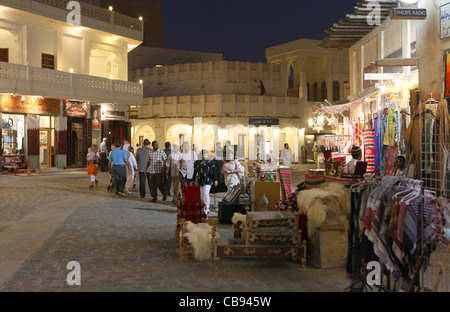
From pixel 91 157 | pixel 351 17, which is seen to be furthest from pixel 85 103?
pixel 351 17

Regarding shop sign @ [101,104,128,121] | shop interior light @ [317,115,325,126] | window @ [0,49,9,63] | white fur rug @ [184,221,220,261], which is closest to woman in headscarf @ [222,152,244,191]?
white fur rug @ [184,221,220,261]

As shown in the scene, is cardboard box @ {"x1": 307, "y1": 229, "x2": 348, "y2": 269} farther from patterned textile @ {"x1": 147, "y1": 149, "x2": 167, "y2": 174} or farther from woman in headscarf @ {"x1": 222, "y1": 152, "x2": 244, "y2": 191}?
patterned textile @ {"x1": 147, "y1": 149, "x2": 167, "y2": 174}

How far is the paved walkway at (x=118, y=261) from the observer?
569 cm

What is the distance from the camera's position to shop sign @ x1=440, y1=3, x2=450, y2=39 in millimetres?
8406

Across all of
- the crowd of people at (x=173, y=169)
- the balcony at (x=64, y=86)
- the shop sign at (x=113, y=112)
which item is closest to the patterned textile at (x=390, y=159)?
the crowd of people at (x=173, y=169)

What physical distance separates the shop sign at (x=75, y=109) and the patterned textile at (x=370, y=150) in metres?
19.8

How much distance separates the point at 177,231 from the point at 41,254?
2.20m

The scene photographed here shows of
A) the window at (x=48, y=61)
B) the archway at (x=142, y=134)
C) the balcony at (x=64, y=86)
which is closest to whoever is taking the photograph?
the balcony at (x=64, y=86)

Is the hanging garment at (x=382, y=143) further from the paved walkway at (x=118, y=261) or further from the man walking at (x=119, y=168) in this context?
the man walking at (x=119, y=168)

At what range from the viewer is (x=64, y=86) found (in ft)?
86.5

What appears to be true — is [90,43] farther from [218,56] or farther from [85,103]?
[218,56]

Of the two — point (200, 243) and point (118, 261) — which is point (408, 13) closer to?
point (200, 243)

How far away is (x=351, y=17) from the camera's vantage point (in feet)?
49.3

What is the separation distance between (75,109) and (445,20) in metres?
23.2
